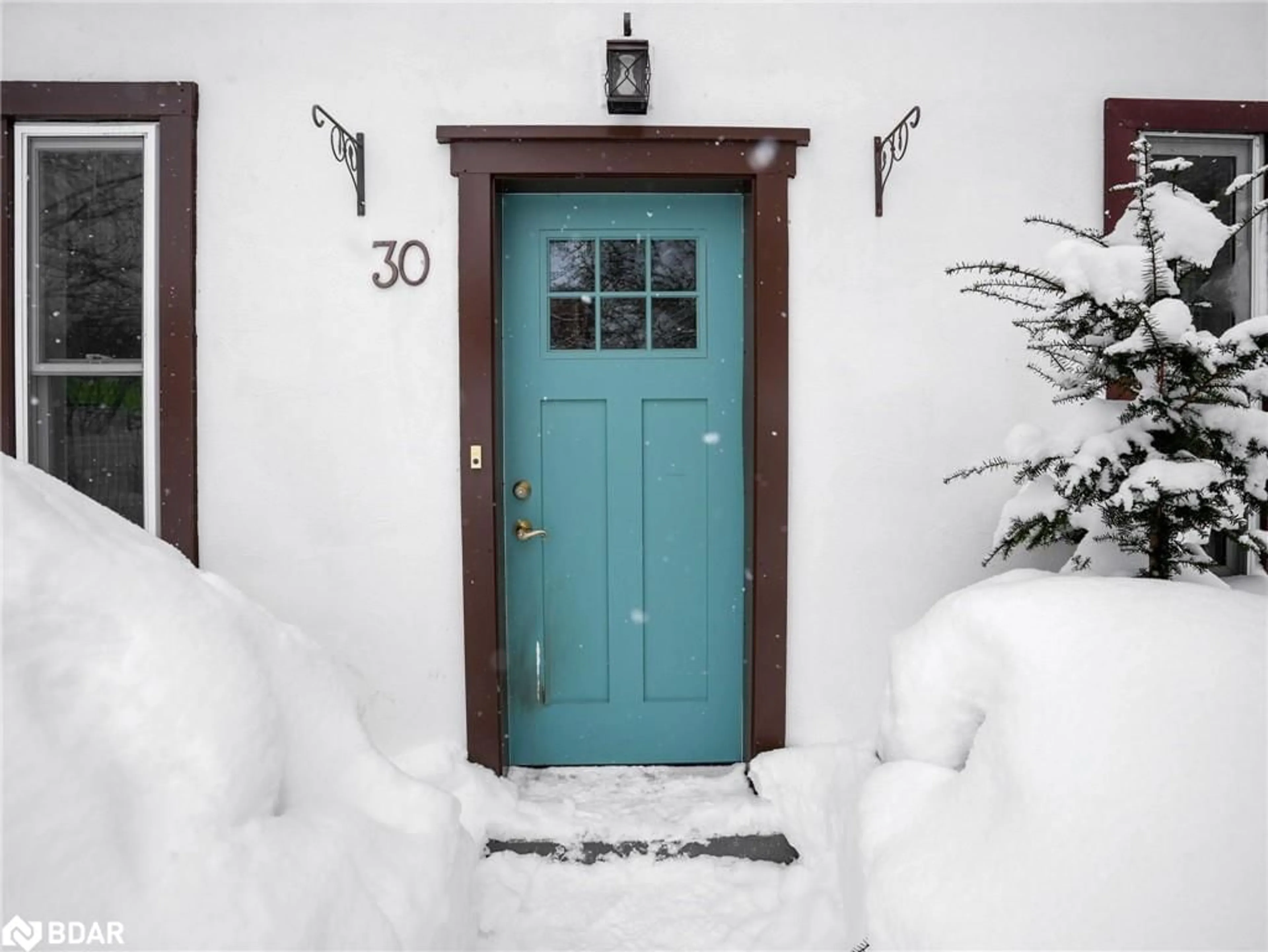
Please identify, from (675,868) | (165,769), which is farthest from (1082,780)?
(165,769)

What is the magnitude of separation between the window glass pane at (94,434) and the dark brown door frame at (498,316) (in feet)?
4.45

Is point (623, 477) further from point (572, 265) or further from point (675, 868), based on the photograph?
point (675, 868)

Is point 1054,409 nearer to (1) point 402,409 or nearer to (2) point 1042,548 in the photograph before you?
(2) point 1042,548

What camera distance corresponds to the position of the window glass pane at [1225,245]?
3070 mm

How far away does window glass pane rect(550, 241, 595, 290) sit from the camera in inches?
123

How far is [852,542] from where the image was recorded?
3.01 metres

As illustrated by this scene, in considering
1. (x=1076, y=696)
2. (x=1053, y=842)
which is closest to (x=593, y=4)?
(x=1076, y=696)

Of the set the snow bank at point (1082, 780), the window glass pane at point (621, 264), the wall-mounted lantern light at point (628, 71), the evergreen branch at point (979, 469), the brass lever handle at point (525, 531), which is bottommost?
the snow bank at point (1082, 780)

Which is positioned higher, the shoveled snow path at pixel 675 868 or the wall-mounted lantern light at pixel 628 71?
the wall-mounted lantern light at pixel 628 71

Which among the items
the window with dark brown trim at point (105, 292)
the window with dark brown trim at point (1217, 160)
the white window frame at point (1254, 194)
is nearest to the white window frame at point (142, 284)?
the window with dark brown trim at point (105, 292)

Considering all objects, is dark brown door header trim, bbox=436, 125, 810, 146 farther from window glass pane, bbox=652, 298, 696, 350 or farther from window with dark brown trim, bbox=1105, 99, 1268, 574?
window with dark brown trim, bbox=1105, 99, 1268, 574

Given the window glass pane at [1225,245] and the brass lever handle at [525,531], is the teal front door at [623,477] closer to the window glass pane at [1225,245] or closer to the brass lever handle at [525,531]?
the brass lever handle at [525,531]

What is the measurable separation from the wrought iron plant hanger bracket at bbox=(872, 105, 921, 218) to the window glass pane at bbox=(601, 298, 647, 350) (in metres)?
1.02

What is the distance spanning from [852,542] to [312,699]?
2.13m
